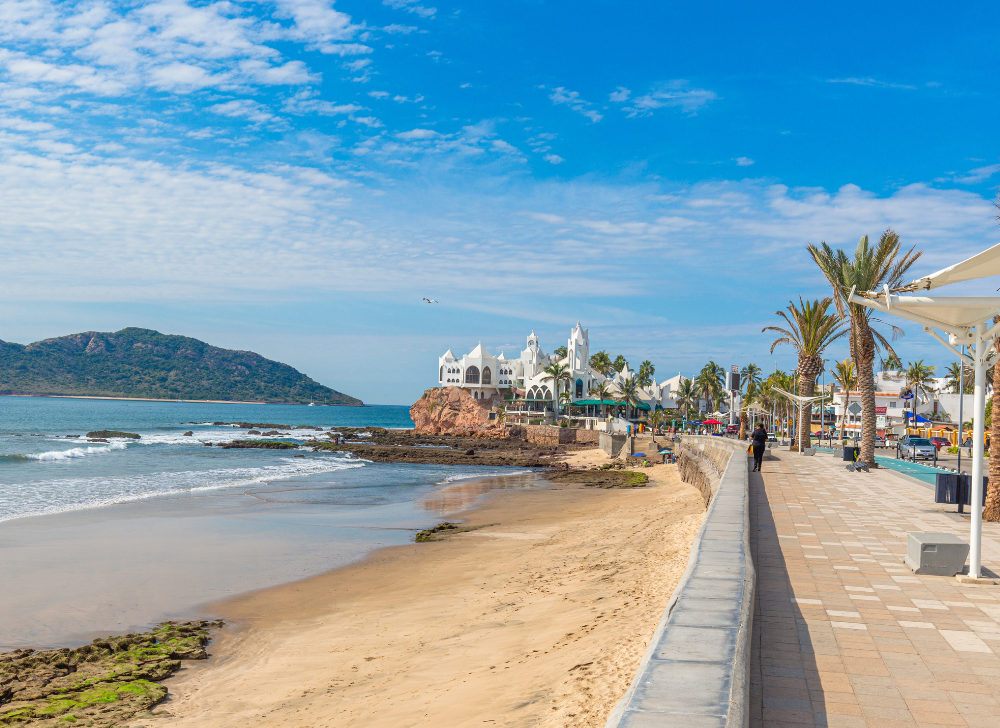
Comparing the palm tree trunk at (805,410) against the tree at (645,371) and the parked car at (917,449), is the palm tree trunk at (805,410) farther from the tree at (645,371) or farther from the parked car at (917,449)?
the tree at (645,371)

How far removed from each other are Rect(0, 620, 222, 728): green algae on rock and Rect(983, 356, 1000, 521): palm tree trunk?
482 inches

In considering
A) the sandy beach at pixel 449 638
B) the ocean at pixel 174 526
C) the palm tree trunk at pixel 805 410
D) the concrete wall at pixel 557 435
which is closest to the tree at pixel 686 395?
the concrete wall at pixel 557 435

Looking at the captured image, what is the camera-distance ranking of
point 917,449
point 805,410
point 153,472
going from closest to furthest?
point 917,449 < point 805,410 < point 153,472

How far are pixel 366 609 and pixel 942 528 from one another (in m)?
8.76

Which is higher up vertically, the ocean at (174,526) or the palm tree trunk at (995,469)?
the palm tree trunk at (995,469)

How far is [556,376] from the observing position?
8600cm

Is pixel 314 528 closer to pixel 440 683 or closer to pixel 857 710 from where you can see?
pixel 440 683

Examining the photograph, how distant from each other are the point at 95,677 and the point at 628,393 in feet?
272

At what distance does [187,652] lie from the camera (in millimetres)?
8945

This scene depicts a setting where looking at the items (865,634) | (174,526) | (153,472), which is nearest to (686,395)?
(153,472)

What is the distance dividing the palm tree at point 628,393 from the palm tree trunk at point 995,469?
244ft

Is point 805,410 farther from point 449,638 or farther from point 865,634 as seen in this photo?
point 865,634

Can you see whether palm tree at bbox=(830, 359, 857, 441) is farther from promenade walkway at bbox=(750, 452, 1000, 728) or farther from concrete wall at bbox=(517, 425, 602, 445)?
promenade walkway at bbox=(750, 452, 1000, 728)

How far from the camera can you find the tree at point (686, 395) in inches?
3649
